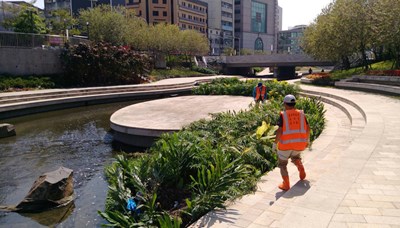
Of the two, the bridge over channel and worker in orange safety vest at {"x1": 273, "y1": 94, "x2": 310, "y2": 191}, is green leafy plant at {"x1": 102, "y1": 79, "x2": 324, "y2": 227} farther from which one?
the bridge over channel

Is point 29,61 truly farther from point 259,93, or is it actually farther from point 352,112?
point 352,112

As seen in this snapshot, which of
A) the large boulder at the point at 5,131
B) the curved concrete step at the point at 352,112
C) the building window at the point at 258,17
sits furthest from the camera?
the building window at the point at 258,17

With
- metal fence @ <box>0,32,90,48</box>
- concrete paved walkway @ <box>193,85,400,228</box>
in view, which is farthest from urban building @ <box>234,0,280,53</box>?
concrete paved walkway @ <box>193,85,400,228</box>

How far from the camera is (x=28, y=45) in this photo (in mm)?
26766

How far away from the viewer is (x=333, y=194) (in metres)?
5.20

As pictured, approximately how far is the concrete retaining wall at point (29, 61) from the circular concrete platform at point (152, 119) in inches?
548

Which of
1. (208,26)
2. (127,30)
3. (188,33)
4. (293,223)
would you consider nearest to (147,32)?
(127,30)

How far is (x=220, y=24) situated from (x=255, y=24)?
20.5 metres

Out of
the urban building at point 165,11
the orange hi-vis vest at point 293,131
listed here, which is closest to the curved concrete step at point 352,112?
the orange hi-vis vest at point 293,131

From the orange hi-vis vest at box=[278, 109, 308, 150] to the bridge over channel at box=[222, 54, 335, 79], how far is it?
49764mm

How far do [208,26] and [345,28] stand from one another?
85.3 meters

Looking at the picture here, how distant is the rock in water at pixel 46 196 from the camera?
720 cm

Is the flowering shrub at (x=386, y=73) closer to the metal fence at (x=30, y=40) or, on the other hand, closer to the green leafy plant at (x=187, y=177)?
the green leafy plant at (x=187, y=177)

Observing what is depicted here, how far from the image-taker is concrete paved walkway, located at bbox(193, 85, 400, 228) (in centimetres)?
445
